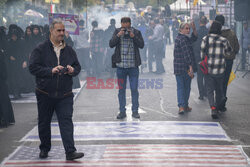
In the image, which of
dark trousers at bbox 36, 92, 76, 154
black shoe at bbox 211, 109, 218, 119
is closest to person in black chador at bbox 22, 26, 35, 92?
black shoe at bbox 211, 109, 218, 119

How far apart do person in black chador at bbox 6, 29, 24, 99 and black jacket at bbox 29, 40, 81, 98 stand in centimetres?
643

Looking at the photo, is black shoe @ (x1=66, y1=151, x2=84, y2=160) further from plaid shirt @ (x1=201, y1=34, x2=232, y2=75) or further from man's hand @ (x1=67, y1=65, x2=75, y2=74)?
plaid shirt @ (x1=201, y1=34, x2=232, y2=75)

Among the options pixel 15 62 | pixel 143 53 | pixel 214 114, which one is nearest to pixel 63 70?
pixel 214 114

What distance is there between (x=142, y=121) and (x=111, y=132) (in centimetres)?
119

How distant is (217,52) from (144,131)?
2300 mm

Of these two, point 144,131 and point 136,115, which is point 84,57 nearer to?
point 136,115

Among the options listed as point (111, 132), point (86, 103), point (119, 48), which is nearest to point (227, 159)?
point (111, 132)

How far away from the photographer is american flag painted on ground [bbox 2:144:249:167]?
6227 millimetres

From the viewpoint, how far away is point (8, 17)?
33.3m

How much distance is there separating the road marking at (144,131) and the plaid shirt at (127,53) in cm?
116

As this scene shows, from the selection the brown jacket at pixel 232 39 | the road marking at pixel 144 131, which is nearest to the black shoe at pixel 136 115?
the road marking at pixel 144 131

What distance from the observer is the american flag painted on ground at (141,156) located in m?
6.23

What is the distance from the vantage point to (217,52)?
9.37 m

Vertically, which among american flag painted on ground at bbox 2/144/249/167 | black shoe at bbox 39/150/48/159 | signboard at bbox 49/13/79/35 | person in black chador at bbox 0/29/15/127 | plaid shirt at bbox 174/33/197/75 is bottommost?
american flag painted on ground at bbox 2/144/249/167
